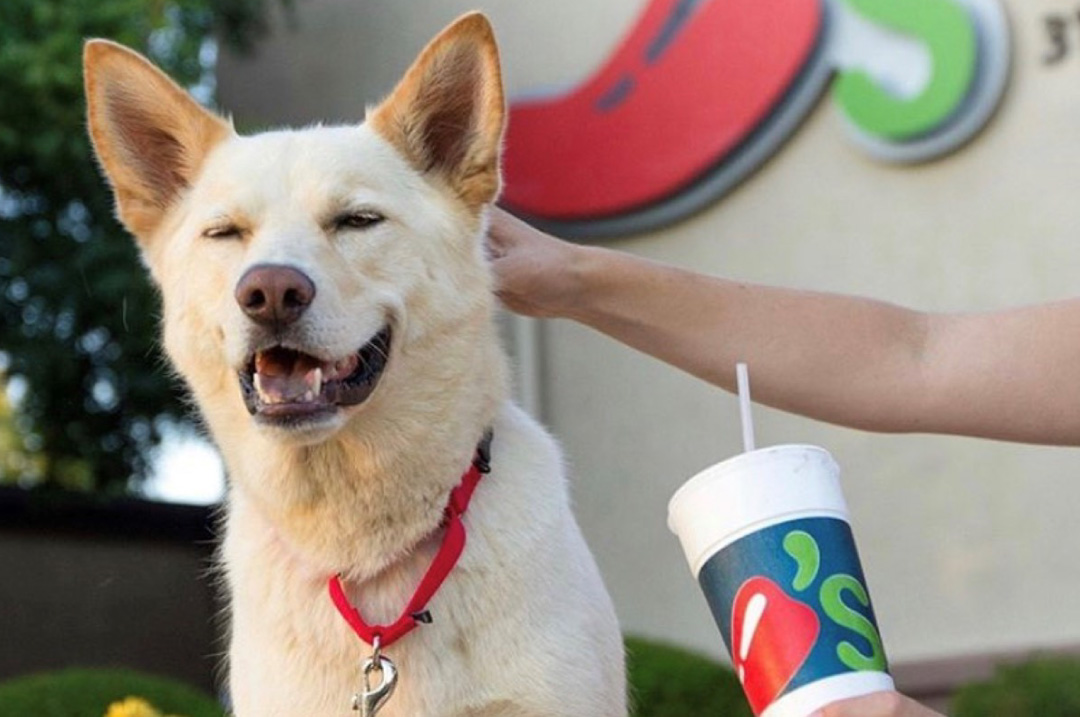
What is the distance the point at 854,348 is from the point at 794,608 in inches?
39.0

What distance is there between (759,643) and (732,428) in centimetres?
573

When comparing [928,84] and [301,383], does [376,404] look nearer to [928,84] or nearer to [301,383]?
[301,383]

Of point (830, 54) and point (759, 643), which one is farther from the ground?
point (759, 643)

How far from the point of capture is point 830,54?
7293 millimetres

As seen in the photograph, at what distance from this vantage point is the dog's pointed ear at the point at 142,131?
117 inches

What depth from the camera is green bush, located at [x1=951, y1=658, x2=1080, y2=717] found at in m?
5.49

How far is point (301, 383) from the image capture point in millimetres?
2672

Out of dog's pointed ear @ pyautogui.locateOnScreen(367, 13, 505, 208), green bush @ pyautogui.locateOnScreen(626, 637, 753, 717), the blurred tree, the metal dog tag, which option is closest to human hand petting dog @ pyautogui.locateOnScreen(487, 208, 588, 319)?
dog's pointed ear @ pyautogui.locateOnScreen(367, 13, 505, 208)

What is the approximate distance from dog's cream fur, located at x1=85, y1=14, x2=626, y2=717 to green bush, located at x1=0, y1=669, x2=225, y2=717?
2859 millimetres

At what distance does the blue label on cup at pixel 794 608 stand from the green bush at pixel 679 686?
390cm

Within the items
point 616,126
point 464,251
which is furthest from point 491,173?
point 616,126

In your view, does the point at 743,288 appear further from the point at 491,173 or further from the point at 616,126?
the point at 616,126

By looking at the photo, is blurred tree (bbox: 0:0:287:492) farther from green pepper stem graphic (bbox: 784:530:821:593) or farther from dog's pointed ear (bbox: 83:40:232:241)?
green pepper stem graphic (bbox: 784:530:821:593)

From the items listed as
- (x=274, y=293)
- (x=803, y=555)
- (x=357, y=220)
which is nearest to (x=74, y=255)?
(x=357, y=220)
